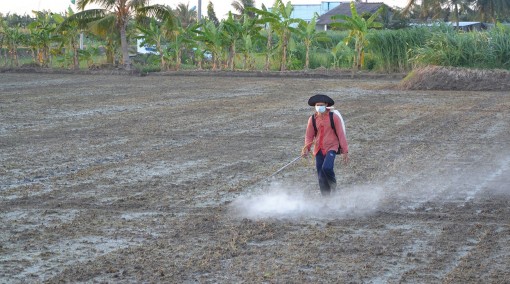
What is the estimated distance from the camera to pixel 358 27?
1353 inches

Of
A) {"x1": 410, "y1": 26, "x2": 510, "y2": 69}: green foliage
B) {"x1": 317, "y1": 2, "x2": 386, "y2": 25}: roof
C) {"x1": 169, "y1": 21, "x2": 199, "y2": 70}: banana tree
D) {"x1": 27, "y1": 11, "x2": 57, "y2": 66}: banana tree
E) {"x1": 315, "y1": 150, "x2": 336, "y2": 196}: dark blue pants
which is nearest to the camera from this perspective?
{"x1": 315, "y1": 150, "x2": 336, "y2": 196}: dark blue pants

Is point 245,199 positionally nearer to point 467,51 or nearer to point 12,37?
point 467,51

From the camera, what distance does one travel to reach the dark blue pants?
380 inches

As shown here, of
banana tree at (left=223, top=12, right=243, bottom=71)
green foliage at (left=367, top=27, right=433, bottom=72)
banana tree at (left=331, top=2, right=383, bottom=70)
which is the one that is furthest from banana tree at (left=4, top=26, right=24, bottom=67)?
green foliage at (left=367, top=27, right=433, bottom=72)

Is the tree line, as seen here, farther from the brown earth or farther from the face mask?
the face mask

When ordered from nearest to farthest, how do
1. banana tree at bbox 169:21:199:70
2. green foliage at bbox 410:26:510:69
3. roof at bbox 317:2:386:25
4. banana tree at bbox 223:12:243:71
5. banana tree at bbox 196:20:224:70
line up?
green foliage at bbox 410:26:510:69
banana tree at bbox 196:20:224:70
banana tree at bbox 223:12:243:71
banana tree at bbox 169:21:199:70
roof at bbox 317:2:386:25

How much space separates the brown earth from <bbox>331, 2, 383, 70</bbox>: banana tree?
Result: 14.8 meters

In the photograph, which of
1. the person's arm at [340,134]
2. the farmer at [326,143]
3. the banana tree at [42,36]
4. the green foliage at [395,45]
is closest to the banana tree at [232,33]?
the green foliage at [395,45]

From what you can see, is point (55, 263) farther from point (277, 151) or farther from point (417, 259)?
point (277, 151)

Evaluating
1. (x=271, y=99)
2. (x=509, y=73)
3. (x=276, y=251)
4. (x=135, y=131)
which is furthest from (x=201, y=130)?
(x=509, y=73)

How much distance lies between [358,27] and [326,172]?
2538cm

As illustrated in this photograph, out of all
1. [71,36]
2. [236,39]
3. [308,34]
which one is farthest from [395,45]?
[71,36]

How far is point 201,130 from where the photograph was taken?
53.6ft

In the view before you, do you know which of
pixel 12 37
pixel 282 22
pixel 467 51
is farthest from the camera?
pixel 12 37
